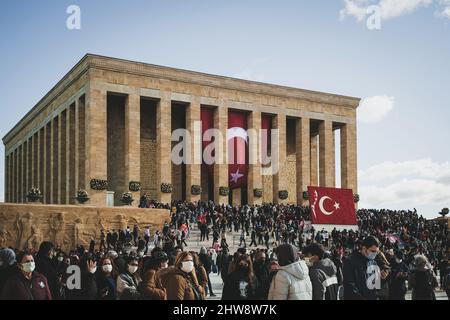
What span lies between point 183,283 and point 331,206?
1913cm

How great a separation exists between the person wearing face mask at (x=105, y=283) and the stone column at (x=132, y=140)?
89.3ft

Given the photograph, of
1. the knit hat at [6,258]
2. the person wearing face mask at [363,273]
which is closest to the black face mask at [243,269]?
the person wearing face mask at [363,273]

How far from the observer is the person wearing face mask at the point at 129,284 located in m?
6.64

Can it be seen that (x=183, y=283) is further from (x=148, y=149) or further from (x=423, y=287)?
(x=148, y=149)

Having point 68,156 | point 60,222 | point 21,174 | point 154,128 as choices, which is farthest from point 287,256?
point 21,174

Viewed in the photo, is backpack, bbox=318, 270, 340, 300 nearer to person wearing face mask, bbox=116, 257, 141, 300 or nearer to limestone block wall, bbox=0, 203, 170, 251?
person wearing face mask, bbox=116, 257, 141, 300

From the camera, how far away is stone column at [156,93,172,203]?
116ft

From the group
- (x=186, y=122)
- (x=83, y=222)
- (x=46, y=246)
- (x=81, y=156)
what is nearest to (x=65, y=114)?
(x=81, y=156)

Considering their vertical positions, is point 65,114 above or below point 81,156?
above

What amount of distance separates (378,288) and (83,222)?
21875mm

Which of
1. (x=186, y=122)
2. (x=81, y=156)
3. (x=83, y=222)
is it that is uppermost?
(x=186, y=122)

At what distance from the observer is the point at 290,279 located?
5188 mm
